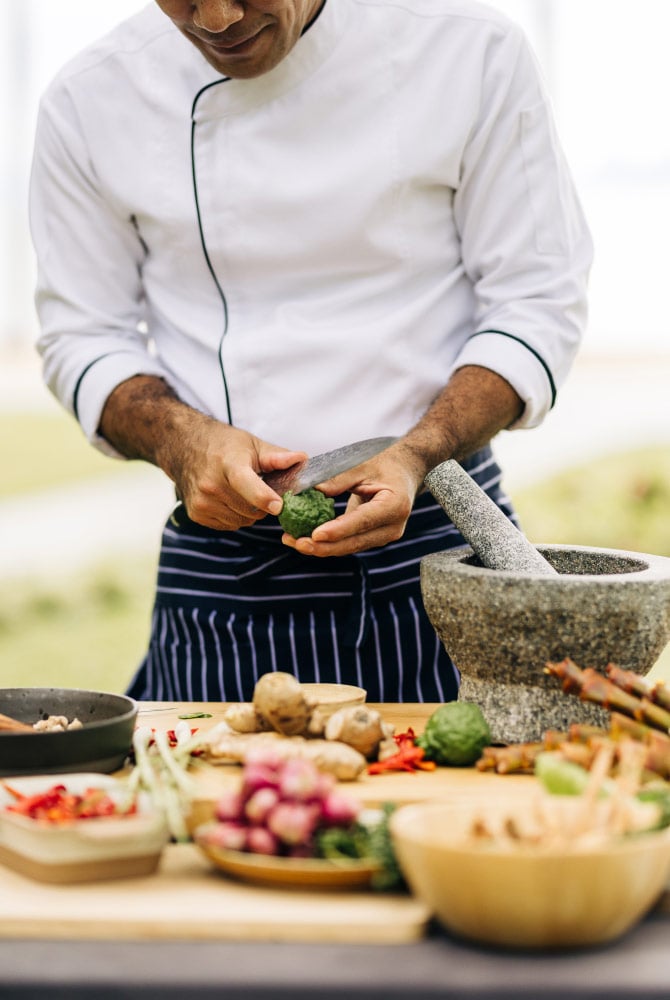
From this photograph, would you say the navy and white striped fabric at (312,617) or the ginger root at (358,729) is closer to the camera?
the ginger root at (358,729)

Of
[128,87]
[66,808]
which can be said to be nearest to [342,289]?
[128,87]

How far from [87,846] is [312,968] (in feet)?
0.95

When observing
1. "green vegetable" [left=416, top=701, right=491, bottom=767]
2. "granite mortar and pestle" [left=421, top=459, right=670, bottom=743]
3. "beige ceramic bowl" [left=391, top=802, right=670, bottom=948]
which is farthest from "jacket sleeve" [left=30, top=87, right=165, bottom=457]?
"beige ceramic bowl" [left=391, top=802, right=670, bottom=948]

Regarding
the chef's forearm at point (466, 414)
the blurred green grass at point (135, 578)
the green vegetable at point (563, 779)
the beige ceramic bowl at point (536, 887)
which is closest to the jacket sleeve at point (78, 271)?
the chef's forearm at point (466, 414)

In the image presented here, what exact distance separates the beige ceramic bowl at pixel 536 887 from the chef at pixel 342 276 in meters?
1.12

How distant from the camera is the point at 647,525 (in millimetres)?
7434

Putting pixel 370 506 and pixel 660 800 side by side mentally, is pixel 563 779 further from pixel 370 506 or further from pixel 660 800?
pixel 370 506

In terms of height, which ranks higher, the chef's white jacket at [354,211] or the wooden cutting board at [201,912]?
the chef's white jacket at [354,211]

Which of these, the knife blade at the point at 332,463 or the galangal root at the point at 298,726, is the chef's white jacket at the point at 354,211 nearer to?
the knife blade at the point at 332,463

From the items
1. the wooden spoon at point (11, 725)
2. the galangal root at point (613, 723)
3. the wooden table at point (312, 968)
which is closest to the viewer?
the wooden table at point (312, 968)

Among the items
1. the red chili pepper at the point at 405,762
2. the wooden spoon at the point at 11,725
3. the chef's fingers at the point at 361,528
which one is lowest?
the red chili pepper at the point at 405,762

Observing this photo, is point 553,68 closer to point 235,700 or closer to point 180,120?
point 180,120

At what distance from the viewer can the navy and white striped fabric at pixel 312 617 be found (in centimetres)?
228

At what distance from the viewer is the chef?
7.52 feet
